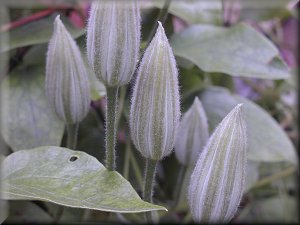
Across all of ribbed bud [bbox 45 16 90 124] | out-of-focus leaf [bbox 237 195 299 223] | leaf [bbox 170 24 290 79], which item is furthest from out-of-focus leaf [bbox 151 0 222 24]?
out-of-focus leaf [bbox 237 195 299 223]

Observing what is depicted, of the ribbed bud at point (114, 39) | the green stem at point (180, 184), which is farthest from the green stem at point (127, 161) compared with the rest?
the ribbed bud at point (114, 39)

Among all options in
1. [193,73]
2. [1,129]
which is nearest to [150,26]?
[193,73]

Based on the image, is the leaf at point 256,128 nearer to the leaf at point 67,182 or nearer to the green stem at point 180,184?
the green stem at point 180,184

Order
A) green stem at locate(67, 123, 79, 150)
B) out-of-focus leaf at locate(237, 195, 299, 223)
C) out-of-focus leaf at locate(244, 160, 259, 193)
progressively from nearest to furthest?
green stem at locate(67, 123, 79, 150) → out-of-focus leaf at locate(244, 160, 259, 193) → out-of-focus leaf at locate(237, 195, 299, 223)

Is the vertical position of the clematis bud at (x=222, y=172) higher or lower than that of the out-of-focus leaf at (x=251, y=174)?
higher

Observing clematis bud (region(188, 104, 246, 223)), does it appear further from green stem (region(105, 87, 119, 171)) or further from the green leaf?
the green leaf

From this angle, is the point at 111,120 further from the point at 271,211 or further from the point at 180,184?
the point at 271,211

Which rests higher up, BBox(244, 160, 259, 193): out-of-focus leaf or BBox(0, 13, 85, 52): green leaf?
BBox(0, 13, 85, 52): green leaf
